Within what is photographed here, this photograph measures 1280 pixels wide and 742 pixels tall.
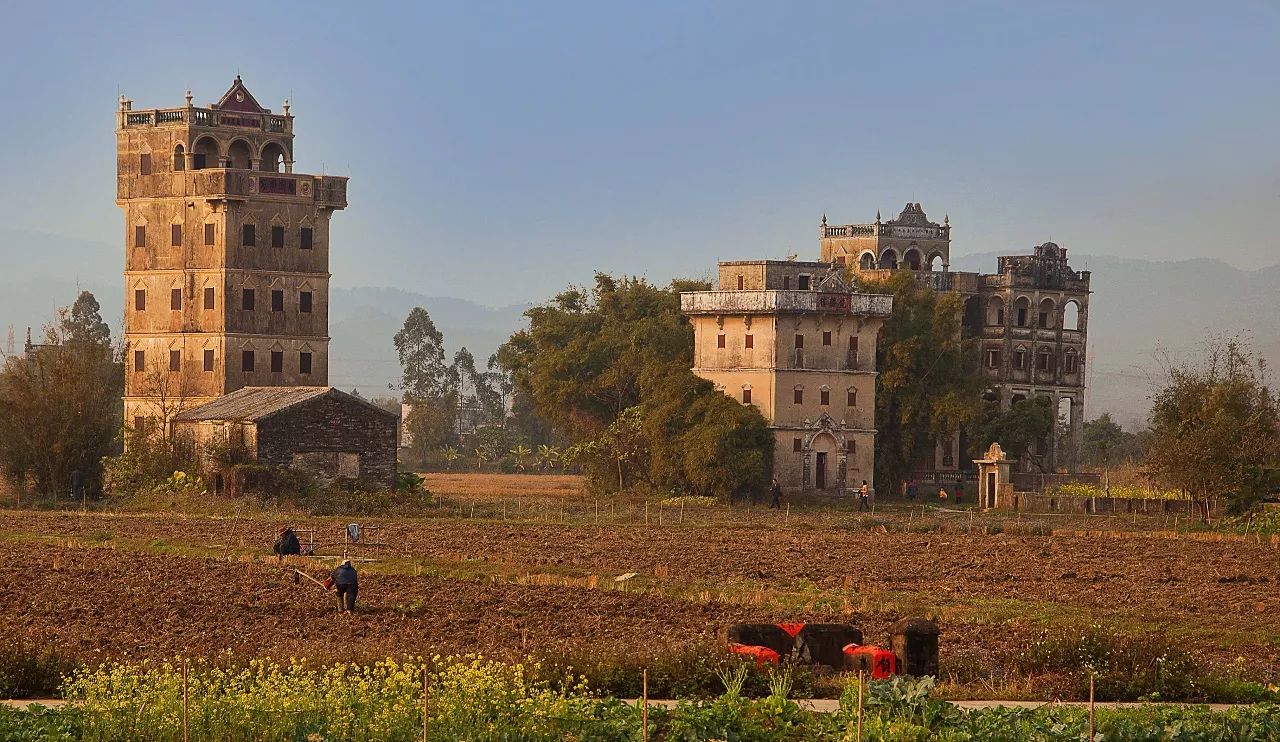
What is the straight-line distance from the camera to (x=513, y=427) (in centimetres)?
14812

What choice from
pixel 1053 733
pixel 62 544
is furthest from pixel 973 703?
pixel 62 544

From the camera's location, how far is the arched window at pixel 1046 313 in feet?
330

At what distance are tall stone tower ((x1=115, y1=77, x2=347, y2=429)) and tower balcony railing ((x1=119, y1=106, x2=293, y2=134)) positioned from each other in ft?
0.18

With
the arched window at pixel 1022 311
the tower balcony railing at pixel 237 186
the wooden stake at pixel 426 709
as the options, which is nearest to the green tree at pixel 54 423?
the tower balcony railing at pixel 237 186

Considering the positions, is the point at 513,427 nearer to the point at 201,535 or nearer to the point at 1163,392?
the point at 1163,392

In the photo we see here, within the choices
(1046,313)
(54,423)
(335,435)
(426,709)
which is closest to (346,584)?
(426,709)

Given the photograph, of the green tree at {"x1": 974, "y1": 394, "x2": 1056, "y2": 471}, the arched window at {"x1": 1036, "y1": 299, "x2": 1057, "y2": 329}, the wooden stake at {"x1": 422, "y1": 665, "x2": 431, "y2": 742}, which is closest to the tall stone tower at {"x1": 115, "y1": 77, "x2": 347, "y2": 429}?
the green tree at {"x1": 974, "y1": 394, "x2": 1056, "y2": 471}

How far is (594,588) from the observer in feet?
124

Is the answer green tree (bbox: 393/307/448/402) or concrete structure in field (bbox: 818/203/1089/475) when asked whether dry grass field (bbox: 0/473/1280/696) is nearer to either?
concrete structure in field (bbox: 818/203/1089/475)

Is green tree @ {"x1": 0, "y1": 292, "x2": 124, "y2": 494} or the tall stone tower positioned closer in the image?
green tree @ {"x1": 0, "y1": 292, "x2": 124, "y2": 494}

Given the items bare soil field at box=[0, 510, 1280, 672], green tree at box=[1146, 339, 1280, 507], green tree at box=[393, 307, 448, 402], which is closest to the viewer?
A: bare soil field at box=[0, 510, 1280, 672]

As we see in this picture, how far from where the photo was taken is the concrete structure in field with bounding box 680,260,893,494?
75875 mm

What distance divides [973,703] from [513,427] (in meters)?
126

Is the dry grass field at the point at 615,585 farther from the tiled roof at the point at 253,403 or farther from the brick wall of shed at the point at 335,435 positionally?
the tiled roof at the point at 253,403
